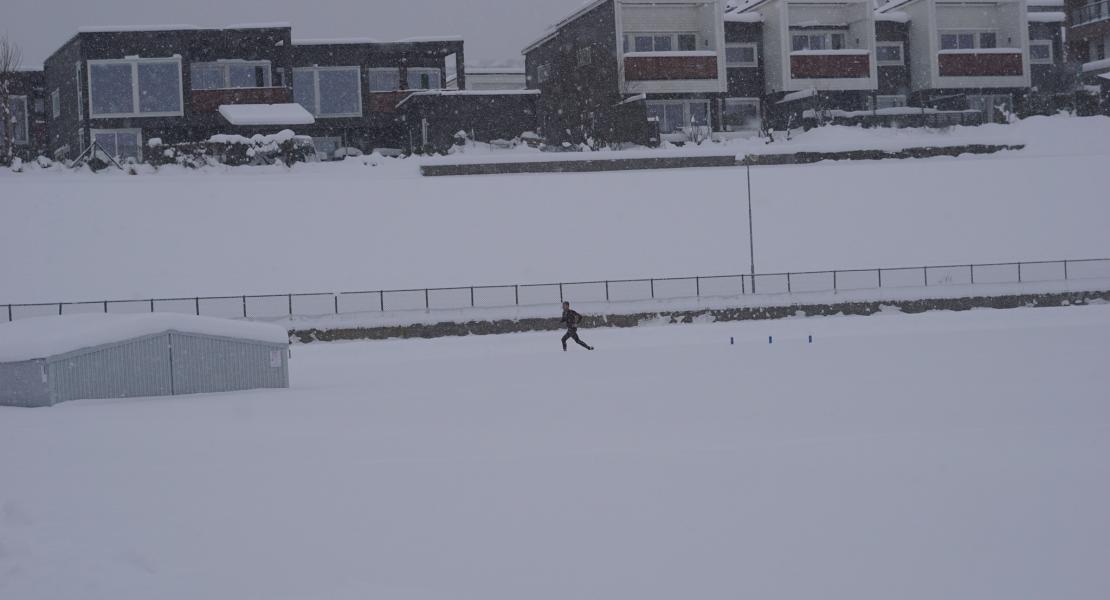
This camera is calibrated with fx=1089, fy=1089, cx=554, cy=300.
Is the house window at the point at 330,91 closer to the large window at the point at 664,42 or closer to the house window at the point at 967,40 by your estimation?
the large window at the point at 664,42

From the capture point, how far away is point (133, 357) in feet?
55.6

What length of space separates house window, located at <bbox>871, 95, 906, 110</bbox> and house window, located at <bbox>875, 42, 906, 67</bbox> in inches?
62.1

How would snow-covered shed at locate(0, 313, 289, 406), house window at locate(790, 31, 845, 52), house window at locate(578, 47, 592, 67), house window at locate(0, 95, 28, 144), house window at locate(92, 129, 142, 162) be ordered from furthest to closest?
house window at locate(0, 95, 28, 144) < house window at locate(790, 31, 845, 52) < house window at locate(578, 47, 592, 67) < house window at locate(92, 129, 142, 162) < snow-covered shed at locate(0, 313, 289, 406)

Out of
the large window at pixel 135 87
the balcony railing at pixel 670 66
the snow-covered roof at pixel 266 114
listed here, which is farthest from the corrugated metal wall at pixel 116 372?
the balcony railing at pixel 670 66

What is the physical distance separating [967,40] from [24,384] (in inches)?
1920

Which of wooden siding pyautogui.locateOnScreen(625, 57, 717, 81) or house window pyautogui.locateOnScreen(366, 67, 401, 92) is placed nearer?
wooden siding pyautogui.locateOnScreen(625, 57, 717, 81)

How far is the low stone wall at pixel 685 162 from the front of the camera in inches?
1625

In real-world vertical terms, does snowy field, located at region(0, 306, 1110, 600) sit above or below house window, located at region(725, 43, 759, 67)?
below

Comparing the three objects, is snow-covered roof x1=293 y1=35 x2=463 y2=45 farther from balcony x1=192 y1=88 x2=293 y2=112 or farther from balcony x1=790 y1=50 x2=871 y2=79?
balcony x1=790 y1=50 x2=871 y2=79

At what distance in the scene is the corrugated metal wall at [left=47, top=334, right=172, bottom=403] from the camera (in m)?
16.4

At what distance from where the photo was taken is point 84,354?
1653cm

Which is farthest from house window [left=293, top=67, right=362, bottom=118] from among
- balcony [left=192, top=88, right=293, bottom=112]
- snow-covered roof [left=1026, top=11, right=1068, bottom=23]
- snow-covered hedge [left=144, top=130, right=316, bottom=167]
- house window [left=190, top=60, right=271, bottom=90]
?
snow-covered roof [left=1026, top=11, right=1068, bottom=23]

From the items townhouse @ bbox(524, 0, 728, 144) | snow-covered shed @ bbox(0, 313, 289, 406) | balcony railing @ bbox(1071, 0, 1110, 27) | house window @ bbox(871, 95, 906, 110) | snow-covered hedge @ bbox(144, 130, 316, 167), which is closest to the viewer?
snow-covered shed @ bbox(0, 313, 289, 406)

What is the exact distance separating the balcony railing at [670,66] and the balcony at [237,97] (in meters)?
14.8
